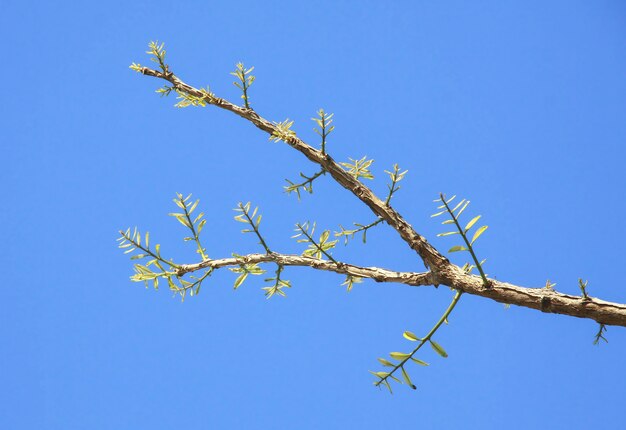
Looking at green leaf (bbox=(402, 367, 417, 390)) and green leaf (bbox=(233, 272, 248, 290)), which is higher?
green leaf (bbox=(233, 272, 248, 290))

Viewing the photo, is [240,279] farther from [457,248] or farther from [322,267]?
[457,248]

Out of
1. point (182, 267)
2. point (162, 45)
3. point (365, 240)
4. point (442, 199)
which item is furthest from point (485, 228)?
point (162, 45)

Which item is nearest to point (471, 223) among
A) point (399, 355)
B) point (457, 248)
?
point (457, 248)

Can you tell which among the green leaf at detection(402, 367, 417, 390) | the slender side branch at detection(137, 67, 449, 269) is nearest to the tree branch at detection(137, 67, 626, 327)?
the slender side branch at detection(137, 67, 449, 269)

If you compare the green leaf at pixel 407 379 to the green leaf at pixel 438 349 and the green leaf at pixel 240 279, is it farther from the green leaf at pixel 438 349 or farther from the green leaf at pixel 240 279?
the green leaf at pixel 240 279

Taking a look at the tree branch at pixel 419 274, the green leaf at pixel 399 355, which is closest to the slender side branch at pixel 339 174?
the tree branch at pixel 419 274

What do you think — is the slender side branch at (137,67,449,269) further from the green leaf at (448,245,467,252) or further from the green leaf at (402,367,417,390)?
the green leaf at (402,367,417,390)

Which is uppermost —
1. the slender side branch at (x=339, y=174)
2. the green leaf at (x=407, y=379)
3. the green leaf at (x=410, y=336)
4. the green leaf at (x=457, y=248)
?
the slender side branch at (x=339, y=174)

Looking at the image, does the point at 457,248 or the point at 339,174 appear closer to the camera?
the point at 457,248

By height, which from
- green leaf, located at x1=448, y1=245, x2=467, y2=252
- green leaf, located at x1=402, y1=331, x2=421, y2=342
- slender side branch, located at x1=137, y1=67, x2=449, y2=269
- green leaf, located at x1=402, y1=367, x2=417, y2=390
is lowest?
green leaf, located at x1=402, y1=367, x2=417, y2=390

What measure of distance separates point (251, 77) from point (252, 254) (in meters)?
0.28

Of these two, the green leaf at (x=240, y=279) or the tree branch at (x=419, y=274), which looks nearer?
the tree branch at (x=419, y=274)

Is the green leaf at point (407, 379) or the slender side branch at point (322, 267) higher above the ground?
the slender side branch at point (322, 267)

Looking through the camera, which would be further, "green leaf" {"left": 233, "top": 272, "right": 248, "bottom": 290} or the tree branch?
"green leaf" {"left": 233, "top": 272, "right": 248, "bottom": 290}
